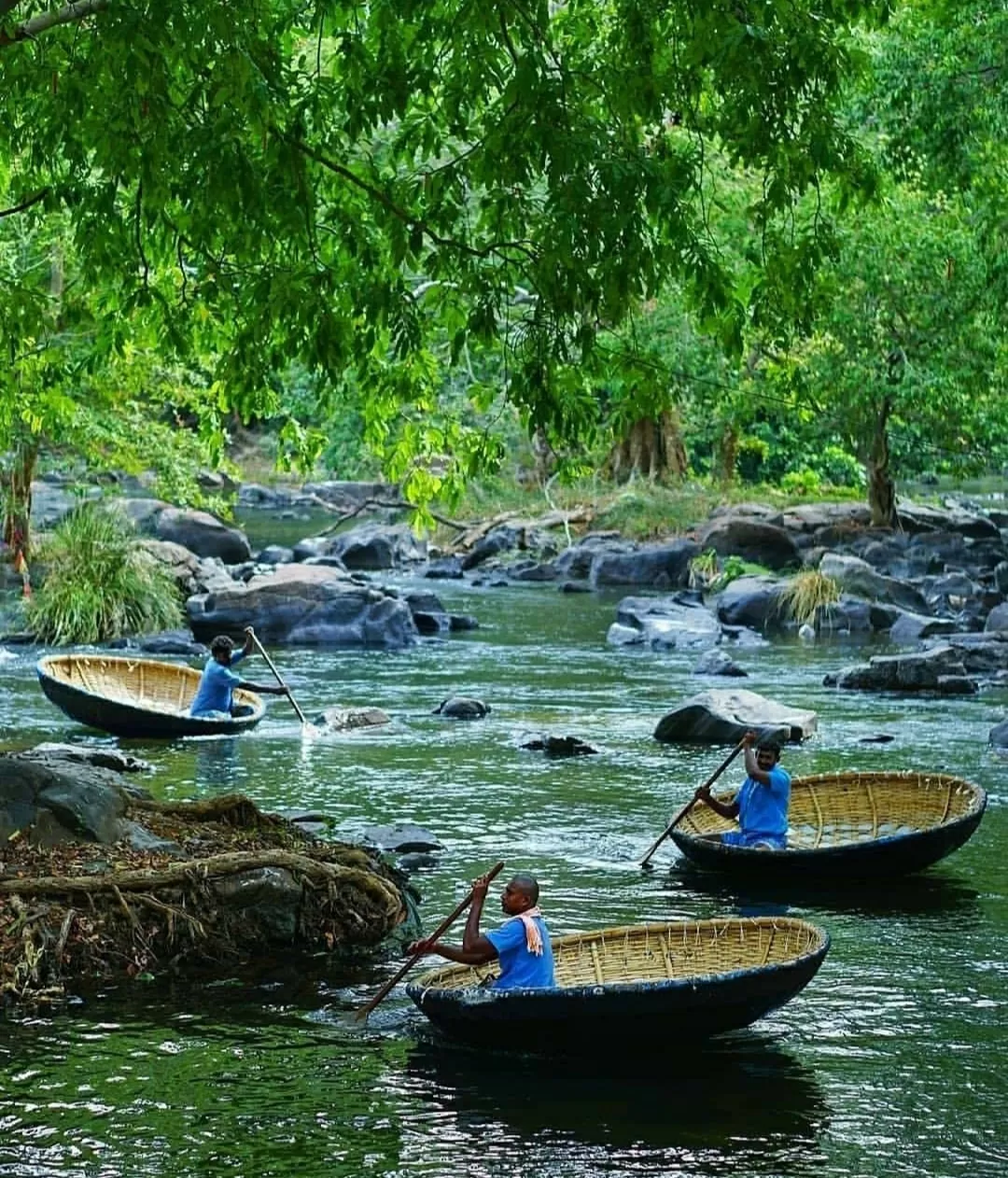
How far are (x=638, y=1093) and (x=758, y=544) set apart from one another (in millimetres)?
26154

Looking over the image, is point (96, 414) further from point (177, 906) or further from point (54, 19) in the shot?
point (54, 19)

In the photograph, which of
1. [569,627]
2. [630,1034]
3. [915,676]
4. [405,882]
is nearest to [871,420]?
[569,627]

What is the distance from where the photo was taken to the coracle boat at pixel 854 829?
42.8 feet

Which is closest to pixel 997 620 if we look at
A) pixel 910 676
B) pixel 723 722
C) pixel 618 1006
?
pixel 910 676

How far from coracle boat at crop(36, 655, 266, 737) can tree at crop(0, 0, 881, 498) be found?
28.1 feet

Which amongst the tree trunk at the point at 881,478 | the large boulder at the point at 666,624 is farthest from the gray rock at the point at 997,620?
the tree trunk at the point at 881,478

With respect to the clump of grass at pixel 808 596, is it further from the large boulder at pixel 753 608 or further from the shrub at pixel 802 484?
the shrub at pixel 802 484

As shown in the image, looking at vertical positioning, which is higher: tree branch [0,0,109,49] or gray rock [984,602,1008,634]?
tree branch [0,0,109,49]

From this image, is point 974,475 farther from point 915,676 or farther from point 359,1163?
point 359,1163

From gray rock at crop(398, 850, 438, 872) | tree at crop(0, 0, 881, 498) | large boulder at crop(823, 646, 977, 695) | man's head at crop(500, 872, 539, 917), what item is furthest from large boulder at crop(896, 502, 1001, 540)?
man's head at crop(500, 872, 539, 917)

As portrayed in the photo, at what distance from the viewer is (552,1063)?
30.9ft

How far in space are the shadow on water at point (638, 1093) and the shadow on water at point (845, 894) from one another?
2.99 meters

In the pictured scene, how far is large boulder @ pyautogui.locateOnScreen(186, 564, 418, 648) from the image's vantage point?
27344 millimetres

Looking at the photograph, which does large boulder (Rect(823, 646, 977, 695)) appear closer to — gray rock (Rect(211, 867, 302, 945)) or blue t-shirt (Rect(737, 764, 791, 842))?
blue t-shirt (Rect(737, 764, 791, 842))
